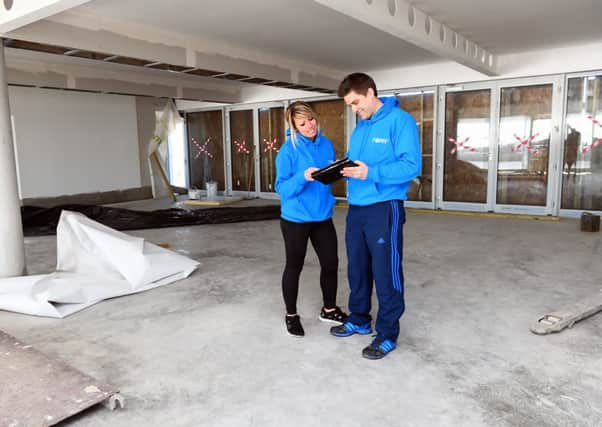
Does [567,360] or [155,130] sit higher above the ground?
[155,130]

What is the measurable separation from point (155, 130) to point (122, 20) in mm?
5537

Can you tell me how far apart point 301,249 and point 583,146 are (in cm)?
628

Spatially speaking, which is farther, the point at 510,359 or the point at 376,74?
the point at 376,74

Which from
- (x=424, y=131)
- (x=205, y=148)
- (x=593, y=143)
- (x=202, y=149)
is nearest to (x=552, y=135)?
(x=593, y=143)

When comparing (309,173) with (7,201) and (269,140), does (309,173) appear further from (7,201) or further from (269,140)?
(269,140)

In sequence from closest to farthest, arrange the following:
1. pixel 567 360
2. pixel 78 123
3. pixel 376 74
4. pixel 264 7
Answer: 1. pixel 567 360
2. pixel 264 7
3. pixel 376 74
4. pixel 78 123

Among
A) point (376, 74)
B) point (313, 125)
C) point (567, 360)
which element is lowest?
point (567, 360)

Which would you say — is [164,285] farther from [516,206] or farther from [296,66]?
[516,206]

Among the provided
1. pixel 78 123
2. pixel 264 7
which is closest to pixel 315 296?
pixel 264 7

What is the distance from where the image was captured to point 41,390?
2.15 meters

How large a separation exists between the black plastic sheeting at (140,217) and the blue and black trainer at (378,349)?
4.89m

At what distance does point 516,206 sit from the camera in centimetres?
778

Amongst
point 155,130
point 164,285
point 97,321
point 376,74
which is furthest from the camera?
point 155,130

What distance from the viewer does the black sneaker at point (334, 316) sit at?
308cm
